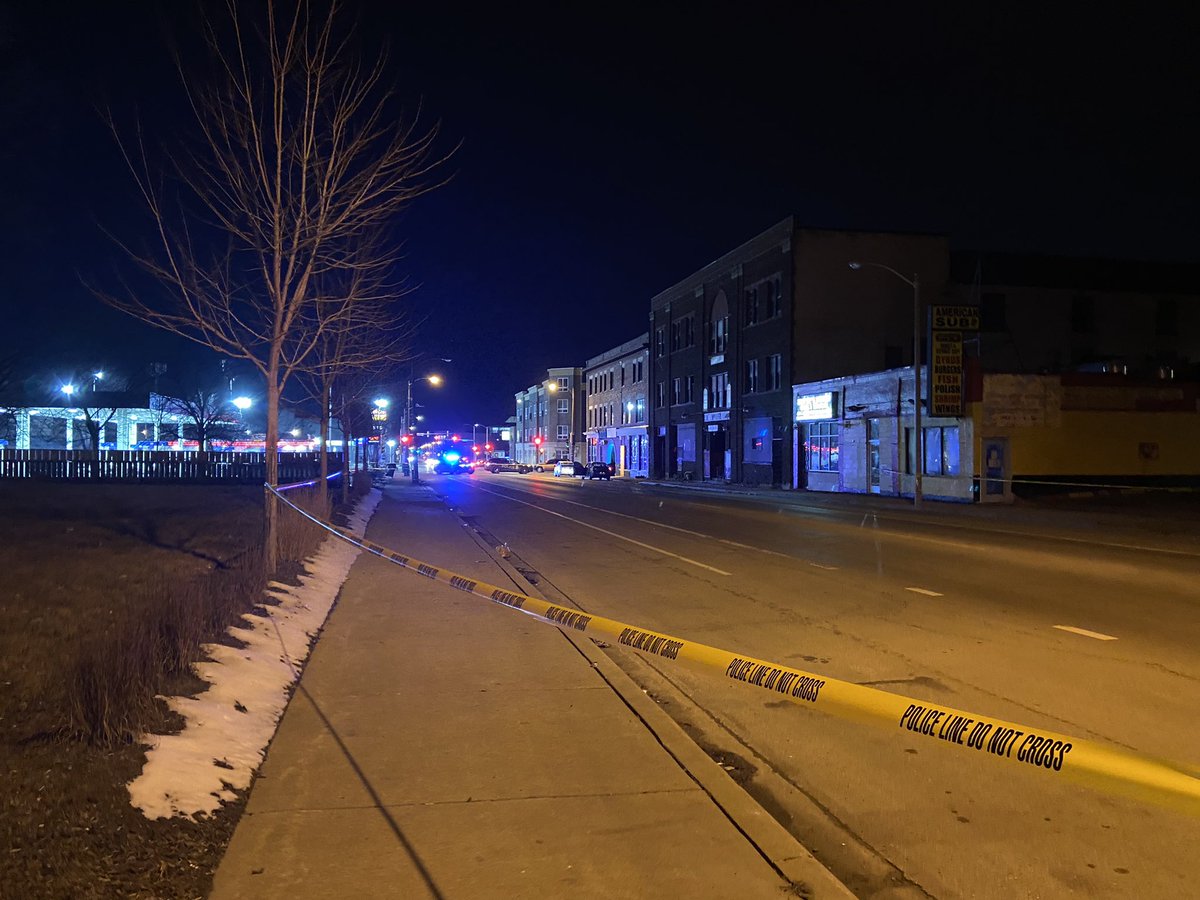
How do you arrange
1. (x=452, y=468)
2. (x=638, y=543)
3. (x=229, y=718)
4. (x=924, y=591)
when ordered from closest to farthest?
(x=229, y=718)
(x=924, y=591)
(x=638, y=543)
(x=452, y=468)

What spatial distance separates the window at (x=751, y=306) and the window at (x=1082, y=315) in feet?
55.0

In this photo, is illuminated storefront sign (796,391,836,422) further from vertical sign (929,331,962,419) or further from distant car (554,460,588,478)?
distant car (554,460,588,478)

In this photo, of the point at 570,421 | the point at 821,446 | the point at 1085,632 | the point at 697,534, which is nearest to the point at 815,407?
the point at 821,446

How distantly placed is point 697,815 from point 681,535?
52.2ft

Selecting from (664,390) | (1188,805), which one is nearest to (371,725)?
(1188,805)

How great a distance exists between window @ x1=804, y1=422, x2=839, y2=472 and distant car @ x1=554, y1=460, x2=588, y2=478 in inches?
1194

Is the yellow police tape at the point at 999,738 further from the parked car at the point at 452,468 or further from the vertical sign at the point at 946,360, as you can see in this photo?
the parked car at the point at 452,468

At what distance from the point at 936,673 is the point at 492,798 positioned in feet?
14.8

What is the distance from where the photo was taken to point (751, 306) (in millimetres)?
53031

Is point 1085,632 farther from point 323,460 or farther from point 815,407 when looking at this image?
point 815,407

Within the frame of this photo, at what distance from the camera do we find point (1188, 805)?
9.59 ft

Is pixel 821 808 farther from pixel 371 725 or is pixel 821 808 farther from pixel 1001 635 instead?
pixel 1001 635

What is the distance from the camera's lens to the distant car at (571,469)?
74750mm

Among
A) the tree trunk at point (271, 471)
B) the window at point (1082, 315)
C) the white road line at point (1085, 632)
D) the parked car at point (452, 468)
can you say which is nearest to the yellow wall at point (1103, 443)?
the window at point (1082, 315)
